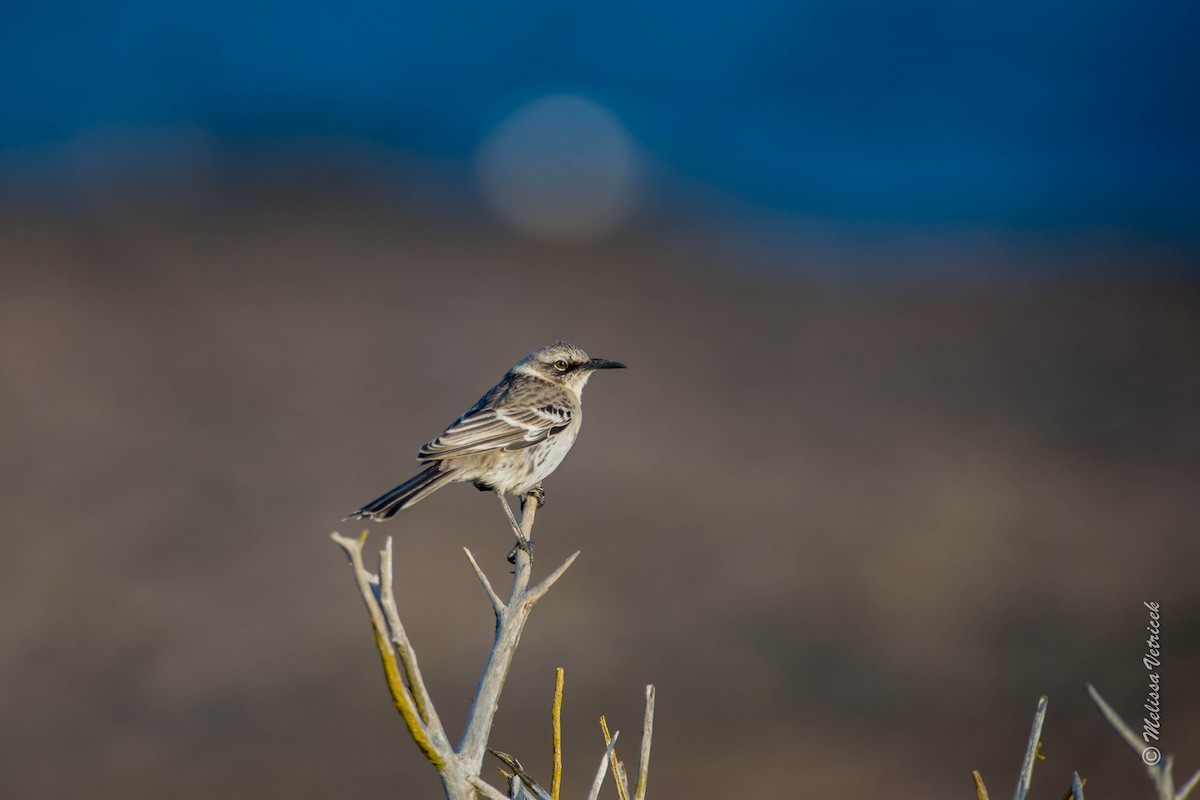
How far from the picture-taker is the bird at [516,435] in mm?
6125

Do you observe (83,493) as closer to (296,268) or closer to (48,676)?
(48,676)

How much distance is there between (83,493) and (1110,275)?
27086mm

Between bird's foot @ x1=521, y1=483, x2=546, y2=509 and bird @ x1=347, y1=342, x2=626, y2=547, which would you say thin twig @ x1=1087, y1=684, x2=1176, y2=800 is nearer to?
bird @ x1=347, y1=342, x2=626, y2=547

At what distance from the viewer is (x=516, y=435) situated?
663cm

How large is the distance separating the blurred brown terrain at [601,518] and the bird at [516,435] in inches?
190

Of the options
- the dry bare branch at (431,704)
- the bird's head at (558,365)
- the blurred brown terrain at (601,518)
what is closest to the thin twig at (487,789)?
the dry bare branch at (431,704)

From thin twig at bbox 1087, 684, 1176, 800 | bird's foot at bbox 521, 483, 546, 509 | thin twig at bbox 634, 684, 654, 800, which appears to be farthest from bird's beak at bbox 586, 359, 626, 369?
thin twig at bbox 1087, 684, 1176, 800

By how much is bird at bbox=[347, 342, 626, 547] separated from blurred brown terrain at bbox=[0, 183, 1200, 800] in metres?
4.83

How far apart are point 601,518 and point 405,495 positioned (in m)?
11.5

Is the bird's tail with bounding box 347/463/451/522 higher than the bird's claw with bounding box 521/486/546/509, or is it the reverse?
the bird's claw with bounding box 521/486/546/509

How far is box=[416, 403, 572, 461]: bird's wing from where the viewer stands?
20.3 ft

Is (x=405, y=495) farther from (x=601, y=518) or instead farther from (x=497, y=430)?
(x=601, y=518)

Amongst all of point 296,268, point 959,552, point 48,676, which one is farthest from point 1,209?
point 959,552

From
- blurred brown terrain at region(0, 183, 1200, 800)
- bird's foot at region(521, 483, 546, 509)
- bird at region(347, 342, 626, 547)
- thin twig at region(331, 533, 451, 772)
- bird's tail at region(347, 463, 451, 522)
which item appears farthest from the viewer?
blurred brown terrain at region(0, 183, 1200, 800)
